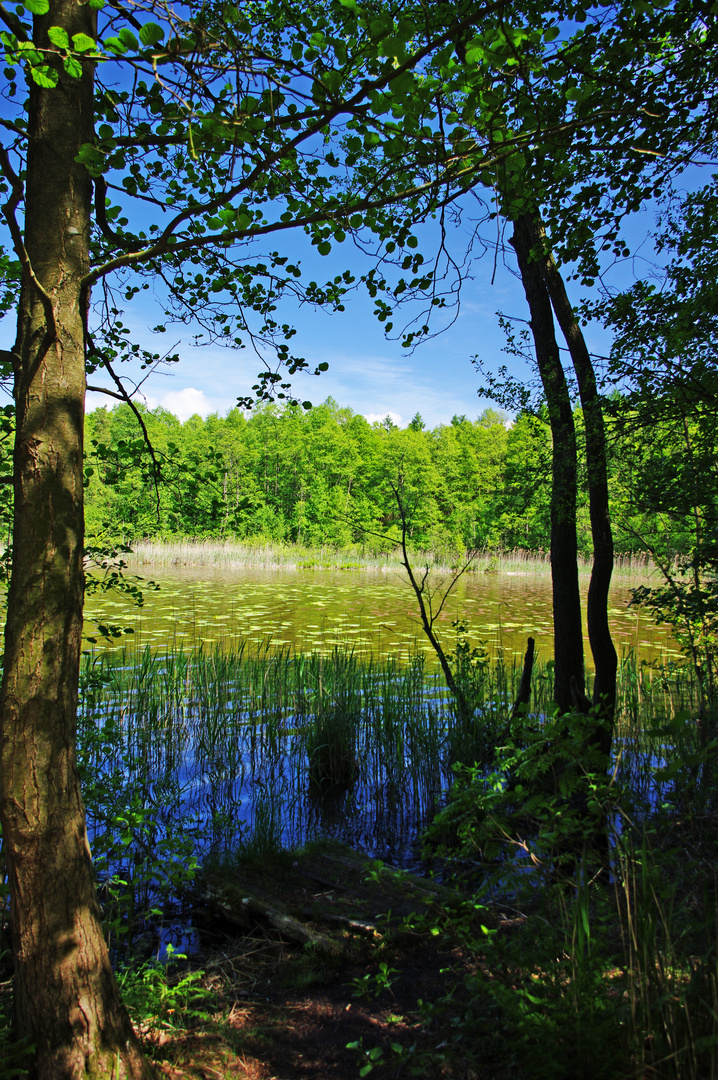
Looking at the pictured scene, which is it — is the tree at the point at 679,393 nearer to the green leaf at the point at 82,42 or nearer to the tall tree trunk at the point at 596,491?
the tall tree trunk at the point at 596,491

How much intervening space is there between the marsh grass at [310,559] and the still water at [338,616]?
3067mm

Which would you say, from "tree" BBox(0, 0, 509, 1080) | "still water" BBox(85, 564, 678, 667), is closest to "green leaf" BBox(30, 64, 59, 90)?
"tree" BBox(0, 0, 509, 1080)

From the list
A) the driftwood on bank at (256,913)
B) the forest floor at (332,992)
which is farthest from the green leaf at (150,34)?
the driftwood on bank at (256,913)

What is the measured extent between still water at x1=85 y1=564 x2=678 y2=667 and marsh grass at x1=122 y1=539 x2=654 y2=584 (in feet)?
10.1

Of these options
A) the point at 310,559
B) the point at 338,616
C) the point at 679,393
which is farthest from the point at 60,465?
the point at 310,559

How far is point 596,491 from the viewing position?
465 centimetres

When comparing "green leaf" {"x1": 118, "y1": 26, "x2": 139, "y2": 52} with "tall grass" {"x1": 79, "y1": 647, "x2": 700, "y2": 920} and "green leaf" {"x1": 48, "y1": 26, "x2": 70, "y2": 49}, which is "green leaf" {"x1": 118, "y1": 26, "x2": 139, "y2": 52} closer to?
"green leaf" {"x1": 48, "y1": 26, "x2": 70, "y2": 49}

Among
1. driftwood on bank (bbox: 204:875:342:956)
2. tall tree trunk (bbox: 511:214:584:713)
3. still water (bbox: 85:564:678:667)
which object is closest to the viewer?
driftwood on bank (bbox: 204:875:342:956)

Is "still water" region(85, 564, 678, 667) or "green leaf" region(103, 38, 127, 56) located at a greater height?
"green leaf" region(103, 38, 127, 56)

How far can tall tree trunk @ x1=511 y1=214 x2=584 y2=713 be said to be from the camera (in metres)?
4.75

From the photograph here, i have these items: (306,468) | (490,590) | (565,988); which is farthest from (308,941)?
(306,468)

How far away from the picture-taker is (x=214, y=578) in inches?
912

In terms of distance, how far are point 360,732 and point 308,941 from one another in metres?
3.24

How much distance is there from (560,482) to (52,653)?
4.09m
